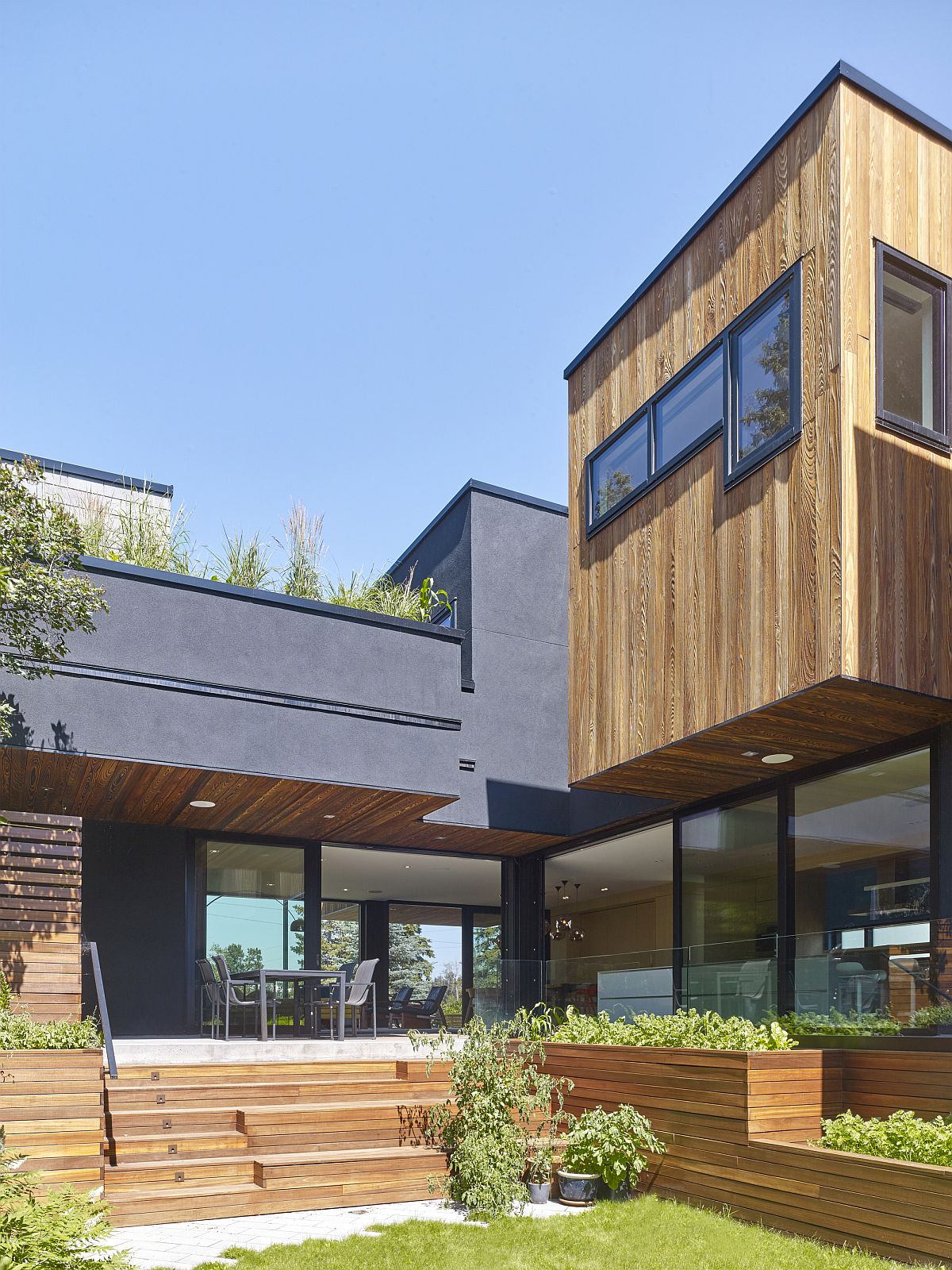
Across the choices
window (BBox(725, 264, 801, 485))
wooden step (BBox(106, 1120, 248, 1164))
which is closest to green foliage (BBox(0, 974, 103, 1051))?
wooden step (BBox(106, 1120, 248, 1164))

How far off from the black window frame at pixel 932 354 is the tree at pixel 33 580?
574cm

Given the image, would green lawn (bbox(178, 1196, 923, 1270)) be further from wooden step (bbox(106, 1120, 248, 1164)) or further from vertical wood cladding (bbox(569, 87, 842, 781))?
vertical wood cladding (bbox(569, 87, 842, 781))

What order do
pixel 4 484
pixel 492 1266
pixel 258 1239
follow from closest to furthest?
pixel 492 1266
pixel 258 1239
pixel 4 484

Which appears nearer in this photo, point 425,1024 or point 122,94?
point 122,94

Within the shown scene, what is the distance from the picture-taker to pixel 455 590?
13.0m

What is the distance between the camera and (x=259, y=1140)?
727 cm

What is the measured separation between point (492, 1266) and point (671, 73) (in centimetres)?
1082

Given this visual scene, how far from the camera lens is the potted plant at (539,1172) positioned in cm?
720

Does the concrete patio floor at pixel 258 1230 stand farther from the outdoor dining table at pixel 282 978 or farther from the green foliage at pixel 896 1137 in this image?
the outdoor dining table at pixel 282 978

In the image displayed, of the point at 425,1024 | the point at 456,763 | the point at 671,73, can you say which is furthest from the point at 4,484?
the point at 425,1024

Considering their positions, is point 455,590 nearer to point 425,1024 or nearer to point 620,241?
point 620,241

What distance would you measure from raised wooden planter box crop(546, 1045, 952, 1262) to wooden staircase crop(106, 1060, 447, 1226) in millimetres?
1579

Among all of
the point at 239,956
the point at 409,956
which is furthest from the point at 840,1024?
the point at 409,956

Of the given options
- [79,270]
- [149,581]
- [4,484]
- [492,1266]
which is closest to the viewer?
[492,1266]
